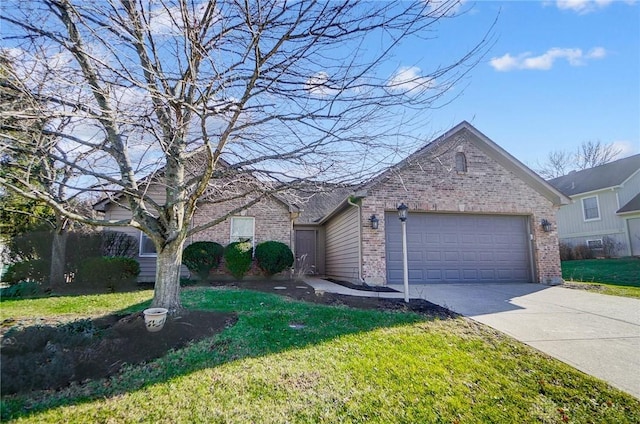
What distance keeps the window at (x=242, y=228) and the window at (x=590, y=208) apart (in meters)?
19.7

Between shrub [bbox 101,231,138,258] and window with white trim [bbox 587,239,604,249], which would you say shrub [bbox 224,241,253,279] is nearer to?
shrub [bbox 101,231,138,258]

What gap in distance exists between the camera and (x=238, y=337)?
14.5 ft

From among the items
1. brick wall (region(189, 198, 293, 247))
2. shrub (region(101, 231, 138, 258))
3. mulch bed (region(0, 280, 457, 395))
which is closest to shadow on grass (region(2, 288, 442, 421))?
mulch bed (region(0, 280, 457, 395))

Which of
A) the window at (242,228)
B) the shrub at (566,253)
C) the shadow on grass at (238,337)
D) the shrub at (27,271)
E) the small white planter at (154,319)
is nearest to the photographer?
the shadow on grass at (238,337)

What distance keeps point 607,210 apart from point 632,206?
123 cm

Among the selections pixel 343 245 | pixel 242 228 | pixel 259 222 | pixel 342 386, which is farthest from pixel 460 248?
pixel 342 386

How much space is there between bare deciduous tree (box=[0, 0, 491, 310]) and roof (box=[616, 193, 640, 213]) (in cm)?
1950

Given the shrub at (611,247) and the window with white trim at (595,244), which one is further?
the window with white trim at (595,244)

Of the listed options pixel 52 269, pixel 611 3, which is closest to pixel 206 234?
pixel 52 269

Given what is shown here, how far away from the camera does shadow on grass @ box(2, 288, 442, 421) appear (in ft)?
9.71

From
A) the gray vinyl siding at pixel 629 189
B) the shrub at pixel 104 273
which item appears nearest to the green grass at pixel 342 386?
the shrub at pixel 104 273

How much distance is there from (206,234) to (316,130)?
9200mm

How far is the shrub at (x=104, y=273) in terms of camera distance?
9.16m

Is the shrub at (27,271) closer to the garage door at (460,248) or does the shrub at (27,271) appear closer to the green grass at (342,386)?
the green grass at (342,386)
